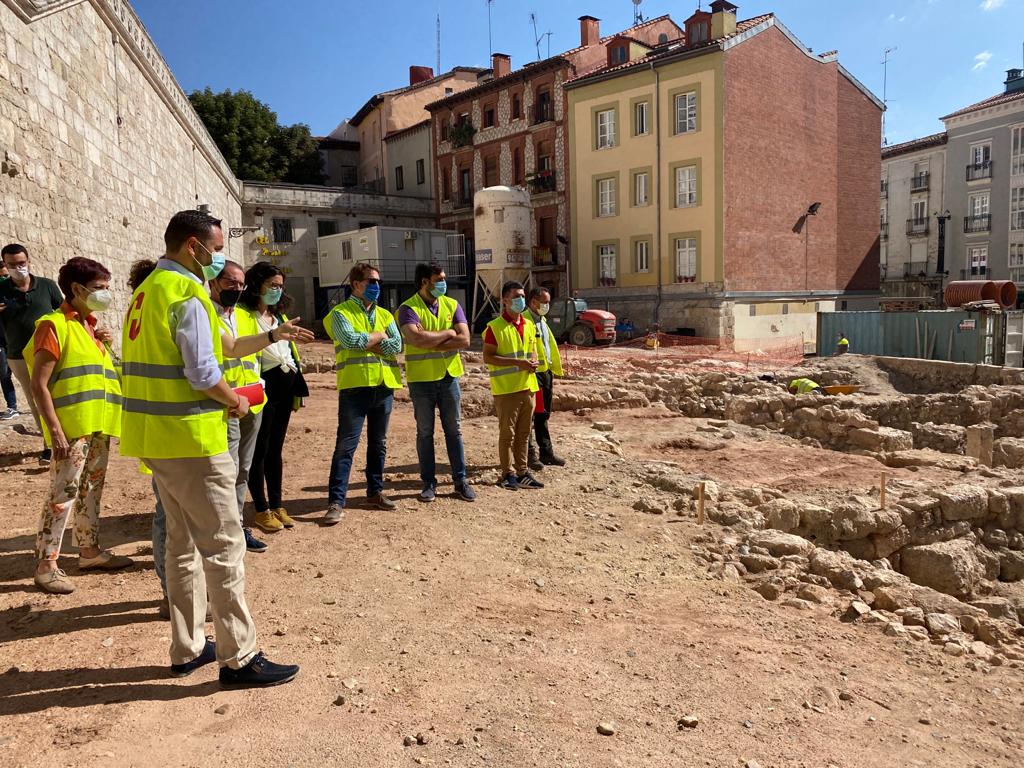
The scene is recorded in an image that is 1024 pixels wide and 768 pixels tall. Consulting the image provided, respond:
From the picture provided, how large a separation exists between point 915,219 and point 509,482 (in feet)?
152

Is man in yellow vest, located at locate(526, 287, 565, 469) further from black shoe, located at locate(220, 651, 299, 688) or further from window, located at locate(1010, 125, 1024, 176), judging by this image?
window, located at locate(1010, 125, 1024, 176)

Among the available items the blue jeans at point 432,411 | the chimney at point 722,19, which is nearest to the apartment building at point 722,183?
the chimney at point 722,19

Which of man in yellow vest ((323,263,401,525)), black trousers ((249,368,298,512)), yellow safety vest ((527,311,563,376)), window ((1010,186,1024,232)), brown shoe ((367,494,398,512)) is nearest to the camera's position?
black trousers ((249,368,298,512))

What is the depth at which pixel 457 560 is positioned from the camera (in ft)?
17.1

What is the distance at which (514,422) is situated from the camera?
7156 mm

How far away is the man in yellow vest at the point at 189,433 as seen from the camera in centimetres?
306

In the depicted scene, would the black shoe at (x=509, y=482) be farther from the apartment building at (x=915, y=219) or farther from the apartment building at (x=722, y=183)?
the apartment building at (x=915, y=219)

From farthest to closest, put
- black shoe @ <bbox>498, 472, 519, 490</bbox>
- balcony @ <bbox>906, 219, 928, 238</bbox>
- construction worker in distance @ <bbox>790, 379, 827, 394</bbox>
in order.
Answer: balcony @ <bbox>906, 219, 928, 238</bbox> → construction worker in distance @ <bbox>790, 379, 827, 394</bbox> → black shoe @ <bbox>498, 472, 519, 490</bbox>

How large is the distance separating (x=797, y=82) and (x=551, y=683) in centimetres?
3167

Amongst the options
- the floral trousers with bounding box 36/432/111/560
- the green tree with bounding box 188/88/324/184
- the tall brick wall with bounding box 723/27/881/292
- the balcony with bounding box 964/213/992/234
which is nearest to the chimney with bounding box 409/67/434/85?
the green tree with bounding box 188/88/324/184

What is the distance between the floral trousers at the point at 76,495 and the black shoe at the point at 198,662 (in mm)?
1419

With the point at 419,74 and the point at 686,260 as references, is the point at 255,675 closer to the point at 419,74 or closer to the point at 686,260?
the point at 686,260

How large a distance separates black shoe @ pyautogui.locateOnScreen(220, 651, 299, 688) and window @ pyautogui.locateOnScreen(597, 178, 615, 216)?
95.4 ft

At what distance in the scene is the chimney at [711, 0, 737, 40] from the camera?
2755 cm
